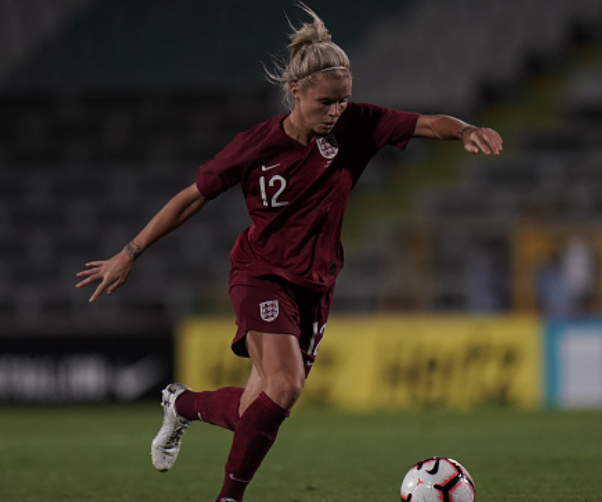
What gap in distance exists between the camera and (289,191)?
4.98 metres

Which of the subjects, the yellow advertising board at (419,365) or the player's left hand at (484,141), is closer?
the player's left hand at (484,141)

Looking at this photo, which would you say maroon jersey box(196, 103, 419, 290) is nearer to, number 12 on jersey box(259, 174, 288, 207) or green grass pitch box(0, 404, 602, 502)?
number 12 on jersey box(259, 174, 288, 207)

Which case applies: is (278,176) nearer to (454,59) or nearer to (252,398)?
(252,398)

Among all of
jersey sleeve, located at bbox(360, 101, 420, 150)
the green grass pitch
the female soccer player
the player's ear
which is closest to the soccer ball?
the female soccer player

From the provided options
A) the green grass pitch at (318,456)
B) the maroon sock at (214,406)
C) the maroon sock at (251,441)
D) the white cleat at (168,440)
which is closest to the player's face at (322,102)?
the maroon sock at (251,441)

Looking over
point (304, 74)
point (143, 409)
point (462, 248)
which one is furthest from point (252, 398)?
point (462, 248)

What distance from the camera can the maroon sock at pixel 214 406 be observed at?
210 inches

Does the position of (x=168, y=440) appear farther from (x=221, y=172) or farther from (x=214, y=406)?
(x=221, y=172)

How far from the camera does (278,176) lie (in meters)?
4.98

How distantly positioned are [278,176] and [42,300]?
1094cm

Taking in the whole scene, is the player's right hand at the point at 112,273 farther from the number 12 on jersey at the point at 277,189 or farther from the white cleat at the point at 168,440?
the white cleat at the point at 168,440

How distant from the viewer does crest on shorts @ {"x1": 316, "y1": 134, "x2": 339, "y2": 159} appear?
198 inches

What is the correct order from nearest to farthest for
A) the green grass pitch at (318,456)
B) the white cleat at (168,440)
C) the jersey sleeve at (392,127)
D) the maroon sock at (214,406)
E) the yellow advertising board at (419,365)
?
the jersey sleeve at (392,127)
the maroon sock at (214,406)
the white cleat at (168,440)
the green grass pitch at (318,456)
the yellow advertising board at (419,365)

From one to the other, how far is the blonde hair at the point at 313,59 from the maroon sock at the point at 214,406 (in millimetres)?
1328
